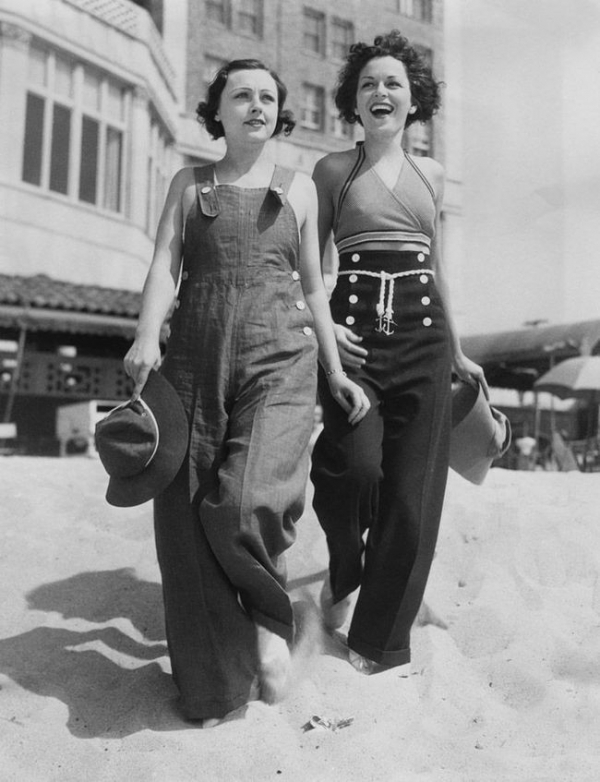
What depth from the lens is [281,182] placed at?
2.45m

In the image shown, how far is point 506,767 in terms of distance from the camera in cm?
211

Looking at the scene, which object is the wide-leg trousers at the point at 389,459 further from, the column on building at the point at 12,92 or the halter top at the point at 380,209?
the column on building at the point at 12,92

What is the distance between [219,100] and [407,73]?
0.67 meters

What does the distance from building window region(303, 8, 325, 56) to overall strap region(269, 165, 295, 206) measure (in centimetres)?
1669

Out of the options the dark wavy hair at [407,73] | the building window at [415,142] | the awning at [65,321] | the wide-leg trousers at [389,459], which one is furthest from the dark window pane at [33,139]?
the wide-leg trousers at [389,459]

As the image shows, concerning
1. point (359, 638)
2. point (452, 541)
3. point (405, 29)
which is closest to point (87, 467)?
point (452, 541)

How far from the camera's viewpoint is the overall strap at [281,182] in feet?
7.88

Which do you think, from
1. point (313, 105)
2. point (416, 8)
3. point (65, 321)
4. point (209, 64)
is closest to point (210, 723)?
point (65, 321)

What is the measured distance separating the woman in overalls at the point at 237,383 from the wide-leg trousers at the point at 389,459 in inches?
5.3

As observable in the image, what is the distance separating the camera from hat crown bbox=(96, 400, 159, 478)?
2.17 metres

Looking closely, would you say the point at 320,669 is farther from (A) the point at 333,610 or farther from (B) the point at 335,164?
(B) the point at 335,164

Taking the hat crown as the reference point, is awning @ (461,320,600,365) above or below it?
above

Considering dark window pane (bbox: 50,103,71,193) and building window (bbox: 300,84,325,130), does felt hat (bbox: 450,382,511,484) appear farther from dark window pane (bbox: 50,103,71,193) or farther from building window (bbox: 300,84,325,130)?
building window (bbox: 300,84,325,130)

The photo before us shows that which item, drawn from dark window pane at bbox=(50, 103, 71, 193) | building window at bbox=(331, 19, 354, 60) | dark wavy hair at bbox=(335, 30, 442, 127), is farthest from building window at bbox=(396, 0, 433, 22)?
dark wavy hair at bbox=(335, 30, 442, 127)
